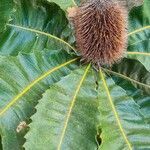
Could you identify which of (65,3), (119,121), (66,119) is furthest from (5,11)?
(119,121)

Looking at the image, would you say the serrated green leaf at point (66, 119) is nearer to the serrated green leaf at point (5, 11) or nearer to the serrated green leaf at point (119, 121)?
the serrated green leaf at point (119, 121)

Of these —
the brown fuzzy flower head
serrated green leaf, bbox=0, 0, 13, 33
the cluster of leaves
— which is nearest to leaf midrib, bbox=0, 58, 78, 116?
the cluster of leaves

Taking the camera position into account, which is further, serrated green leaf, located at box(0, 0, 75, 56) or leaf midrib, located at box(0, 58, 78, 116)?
serrated green leaf, located at box(0, 0, 75, 56)

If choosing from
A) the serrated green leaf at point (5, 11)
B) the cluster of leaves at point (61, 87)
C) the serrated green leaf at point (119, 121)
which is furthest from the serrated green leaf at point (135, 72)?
the serrated green leaf at point (5, 11)

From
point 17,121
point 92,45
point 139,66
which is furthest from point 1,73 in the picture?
point 139,66

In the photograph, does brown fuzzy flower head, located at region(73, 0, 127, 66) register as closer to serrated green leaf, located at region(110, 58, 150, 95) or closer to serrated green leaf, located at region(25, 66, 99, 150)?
serrated green leaf, located at region(110, 58, 150, 95)

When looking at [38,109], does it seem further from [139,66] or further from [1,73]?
[139,66]

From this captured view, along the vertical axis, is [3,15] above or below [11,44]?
above
